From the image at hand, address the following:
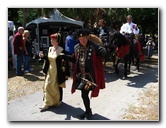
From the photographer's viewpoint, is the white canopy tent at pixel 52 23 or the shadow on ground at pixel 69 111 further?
the white canopy tent at pixel 52 23

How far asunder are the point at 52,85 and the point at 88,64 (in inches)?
34.7

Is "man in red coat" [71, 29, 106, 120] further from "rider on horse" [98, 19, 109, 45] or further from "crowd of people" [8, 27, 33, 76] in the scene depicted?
"crowd of people" [8, 27, 33, 76]

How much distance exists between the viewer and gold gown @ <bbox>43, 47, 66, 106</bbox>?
4078 mm

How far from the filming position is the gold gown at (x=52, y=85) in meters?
4.08

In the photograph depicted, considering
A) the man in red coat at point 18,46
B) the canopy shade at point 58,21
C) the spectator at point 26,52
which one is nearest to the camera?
the man in red coat at point 18,46

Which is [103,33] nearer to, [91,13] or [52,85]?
[91,13]

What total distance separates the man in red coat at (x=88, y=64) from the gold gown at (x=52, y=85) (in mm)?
504

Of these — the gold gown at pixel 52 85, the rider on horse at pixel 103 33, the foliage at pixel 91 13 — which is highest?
the foliage at pixel 91 13

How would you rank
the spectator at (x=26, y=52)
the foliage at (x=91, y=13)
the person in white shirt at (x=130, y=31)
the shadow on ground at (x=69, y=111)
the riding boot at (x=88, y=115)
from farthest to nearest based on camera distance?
the person in white shirt at (x=130, y=31)
the spectator at (x=26, y=52)
the foliage at (x=91, y=13)
the shadow on ground at (x=69, y=111)
the riding boot at (x=88, y=115)

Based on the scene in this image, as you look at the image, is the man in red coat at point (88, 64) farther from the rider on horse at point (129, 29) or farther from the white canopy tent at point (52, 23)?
the white canopy tent at point (52, 23)

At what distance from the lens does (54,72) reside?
409 centimetres

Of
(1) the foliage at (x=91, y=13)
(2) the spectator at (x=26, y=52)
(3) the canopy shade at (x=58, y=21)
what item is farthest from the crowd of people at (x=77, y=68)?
(3) the canopy shade at (x=58, y=21)

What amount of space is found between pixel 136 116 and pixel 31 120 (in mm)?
1697

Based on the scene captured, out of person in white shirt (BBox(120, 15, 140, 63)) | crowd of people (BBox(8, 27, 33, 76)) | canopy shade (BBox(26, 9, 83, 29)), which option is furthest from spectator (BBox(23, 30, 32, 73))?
person in white shirt (BBox(120, 15, 140, 63))
